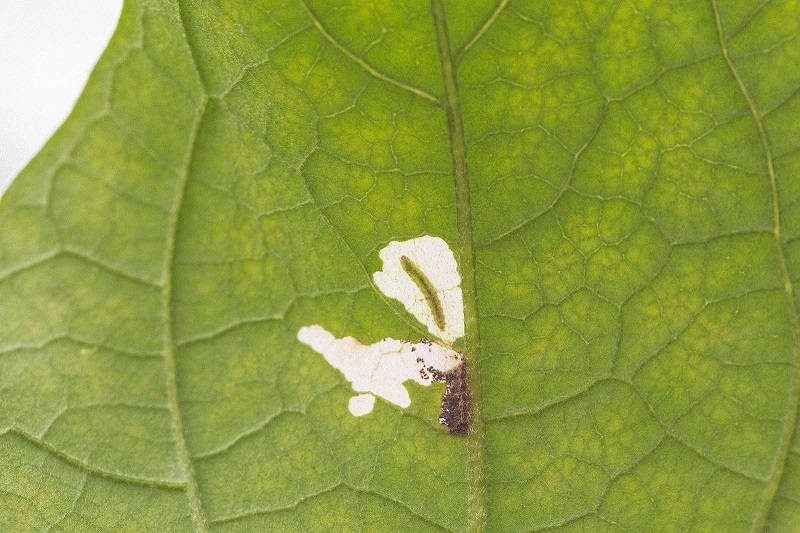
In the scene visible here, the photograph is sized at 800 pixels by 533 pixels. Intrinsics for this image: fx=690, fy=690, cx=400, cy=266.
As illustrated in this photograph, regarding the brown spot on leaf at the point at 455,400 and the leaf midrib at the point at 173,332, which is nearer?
the leaf midrib at the point at 173,332

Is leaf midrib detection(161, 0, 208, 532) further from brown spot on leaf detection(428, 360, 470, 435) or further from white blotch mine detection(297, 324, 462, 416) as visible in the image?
brown spot on leaf detection(428, 360, 470, 435)

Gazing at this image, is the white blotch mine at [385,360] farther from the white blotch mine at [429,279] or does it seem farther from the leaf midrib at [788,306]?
the leaf midrib at [788,306]

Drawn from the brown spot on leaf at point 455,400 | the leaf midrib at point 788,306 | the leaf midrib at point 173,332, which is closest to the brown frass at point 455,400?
the brown spot on leaf at point 455,400

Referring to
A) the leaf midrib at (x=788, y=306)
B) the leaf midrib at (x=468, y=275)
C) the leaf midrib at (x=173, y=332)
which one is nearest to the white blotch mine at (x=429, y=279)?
the leaf midrib at (x=468, y=275)

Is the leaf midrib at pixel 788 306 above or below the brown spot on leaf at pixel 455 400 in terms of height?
above

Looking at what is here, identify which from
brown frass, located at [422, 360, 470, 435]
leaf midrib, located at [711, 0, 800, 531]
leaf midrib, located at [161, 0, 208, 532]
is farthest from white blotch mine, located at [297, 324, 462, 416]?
leaf midrib, located at [711, 0, 800, 531]

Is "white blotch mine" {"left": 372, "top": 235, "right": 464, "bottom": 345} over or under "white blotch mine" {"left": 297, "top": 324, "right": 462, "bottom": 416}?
over

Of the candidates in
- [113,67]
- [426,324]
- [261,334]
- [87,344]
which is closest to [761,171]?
[426,324]

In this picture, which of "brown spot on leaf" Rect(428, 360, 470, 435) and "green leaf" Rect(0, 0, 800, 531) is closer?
"green leaf" Rect(0, 0, 800, 531)

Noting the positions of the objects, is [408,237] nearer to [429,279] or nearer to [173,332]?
[429,279]
